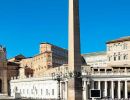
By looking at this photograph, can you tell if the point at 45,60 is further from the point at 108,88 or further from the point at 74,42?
the point at 74,42

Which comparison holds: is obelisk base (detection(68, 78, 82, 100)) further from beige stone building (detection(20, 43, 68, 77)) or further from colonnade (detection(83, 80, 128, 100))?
beige stone building (detection(20, 43, 68, 77))

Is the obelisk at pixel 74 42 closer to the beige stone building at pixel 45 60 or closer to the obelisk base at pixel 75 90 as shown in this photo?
the obelisk base at pixel 75 90

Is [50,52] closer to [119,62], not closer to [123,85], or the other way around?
[119,62]

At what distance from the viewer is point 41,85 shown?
10638 centimetres

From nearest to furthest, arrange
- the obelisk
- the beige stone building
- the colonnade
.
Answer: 1. the obelisk
2. the colonnade
3. the beige stone building

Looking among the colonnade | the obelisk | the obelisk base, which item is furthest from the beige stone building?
the obelisk

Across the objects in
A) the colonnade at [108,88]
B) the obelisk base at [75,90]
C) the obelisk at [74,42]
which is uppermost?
the obelisk at [74,42]

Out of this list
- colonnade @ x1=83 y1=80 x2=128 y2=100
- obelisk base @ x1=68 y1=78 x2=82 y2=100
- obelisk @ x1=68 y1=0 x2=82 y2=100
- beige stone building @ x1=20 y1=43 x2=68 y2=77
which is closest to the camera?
obelisk base @ x1=68 y1=78 x2=82 y2=100

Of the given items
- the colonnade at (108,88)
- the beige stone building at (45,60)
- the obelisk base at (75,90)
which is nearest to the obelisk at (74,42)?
the obelisk base at (75,90)

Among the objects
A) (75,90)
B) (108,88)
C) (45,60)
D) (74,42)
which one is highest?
(45,60)

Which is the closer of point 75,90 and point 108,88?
point 75,90

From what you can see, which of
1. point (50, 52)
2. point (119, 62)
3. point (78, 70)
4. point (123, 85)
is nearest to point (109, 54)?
point (119, 62)

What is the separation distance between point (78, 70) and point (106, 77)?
54528 mm

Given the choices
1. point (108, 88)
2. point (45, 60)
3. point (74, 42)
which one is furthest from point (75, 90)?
point (45, 60)
